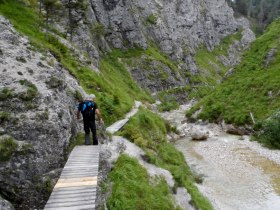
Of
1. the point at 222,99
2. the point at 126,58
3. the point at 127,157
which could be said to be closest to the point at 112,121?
the point at 127,157

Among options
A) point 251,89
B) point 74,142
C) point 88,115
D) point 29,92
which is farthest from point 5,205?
point 251,89

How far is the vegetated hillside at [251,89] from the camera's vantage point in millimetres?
49666

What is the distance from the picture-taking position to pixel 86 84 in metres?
36.8

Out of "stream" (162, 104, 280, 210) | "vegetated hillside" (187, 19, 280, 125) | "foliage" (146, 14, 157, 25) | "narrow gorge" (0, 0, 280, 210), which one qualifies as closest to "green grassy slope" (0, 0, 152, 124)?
"narrow gorge" (0, 0, 280, 210)

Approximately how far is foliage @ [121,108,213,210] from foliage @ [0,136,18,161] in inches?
412

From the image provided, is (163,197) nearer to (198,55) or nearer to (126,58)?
(126,58)

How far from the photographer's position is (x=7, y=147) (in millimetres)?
12914

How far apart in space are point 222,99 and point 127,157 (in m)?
43.7

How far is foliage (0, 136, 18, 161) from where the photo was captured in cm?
1266

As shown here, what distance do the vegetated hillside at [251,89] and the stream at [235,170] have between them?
671 cm

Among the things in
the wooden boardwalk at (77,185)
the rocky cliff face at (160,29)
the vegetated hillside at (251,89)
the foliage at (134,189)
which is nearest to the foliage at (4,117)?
the wooden boardwalk at (77,185)

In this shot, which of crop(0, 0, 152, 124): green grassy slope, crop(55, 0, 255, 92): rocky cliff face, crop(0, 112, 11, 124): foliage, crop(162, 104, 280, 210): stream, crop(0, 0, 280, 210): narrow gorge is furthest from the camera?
crop(55, 0, 255, 92): rocky cliff face

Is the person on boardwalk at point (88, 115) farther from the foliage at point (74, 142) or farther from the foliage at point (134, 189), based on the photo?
the foliage at point (134, 189)

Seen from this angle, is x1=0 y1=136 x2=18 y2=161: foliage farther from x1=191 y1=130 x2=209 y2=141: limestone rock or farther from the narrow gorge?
x1=191 y1=130 x2=209 y2=141: limestone rock
